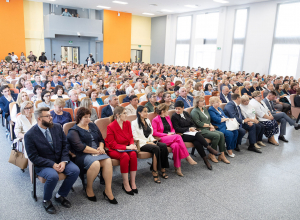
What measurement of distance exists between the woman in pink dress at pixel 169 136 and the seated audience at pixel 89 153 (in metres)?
1.11

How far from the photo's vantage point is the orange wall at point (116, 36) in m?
20.6

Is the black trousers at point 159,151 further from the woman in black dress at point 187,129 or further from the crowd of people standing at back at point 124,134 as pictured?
the woman in black dress at point 187,129

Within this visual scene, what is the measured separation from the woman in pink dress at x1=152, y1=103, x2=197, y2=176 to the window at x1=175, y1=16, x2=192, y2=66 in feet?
57.2

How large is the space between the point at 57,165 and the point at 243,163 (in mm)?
3373

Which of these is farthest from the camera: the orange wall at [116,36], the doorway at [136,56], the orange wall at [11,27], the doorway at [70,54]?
the doorway at [136,56]

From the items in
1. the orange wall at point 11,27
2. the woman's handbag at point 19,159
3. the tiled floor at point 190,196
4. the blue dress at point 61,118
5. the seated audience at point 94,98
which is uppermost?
the orange wall at point 11,27

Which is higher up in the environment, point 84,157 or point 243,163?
point 84,157

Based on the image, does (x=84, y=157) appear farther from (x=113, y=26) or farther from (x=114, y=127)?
(x=113, y=26)

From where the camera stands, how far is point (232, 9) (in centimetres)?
1617

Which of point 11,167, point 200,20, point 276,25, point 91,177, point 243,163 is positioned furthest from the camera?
point 200,20

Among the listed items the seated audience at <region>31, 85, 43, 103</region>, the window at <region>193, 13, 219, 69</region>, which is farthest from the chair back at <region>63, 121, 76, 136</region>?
the window at <region>193, 13, 219, 69</region>

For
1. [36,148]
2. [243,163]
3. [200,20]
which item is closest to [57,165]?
[36,148]

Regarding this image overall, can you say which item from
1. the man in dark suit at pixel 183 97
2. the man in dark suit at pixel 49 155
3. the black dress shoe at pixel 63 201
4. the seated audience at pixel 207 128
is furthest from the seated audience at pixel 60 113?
the man in dark suit at pixel 183 97

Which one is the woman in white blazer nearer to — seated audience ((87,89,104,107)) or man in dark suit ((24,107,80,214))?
man in dark suit ((24,107,80,214))
